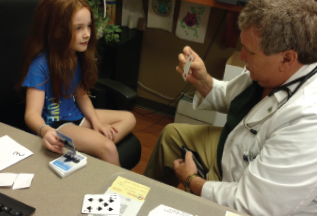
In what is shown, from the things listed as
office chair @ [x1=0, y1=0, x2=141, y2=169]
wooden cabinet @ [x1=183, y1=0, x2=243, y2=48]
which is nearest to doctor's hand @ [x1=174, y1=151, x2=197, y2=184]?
office chair @ [x1=0, y1=0, x2=141, y2=169]

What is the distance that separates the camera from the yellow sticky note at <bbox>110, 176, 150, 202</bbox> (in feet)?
2.51

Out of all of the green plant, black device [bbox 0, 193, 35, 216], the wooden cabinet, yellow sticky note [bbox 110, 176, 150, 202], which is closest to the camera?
black device [bbox 0, 193, 35, 216]

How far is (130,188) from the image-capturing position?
30.8 inches

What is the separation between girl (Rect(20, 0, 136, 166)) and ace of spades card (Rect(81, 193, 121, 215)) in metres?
0.41

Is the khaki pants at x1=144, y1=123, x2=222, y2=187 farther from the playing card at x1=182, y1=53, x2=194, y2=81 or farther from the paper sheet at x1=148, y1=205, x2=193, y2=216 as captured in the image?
the paper sheet at x1=148, y1=205, x2=193, y2=216

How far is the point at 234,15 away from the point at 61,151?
152 centimetres

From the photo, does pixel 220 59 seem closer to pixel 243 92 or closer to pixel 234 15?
pixel 234 15

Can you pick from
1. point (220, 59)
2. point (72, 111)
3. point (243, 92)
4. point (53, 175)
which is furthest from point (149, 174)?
point (220, 59)

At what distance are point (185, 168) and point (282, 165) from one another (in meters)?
0.46

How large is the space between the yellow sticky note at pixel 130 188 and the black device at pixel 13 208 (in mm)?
220

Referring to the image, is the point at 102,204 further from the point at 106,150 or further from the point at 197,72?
the point at 197,72

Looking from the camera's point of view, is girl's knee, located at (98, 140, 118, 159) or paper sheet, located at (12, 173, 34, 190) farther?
girl's knee, located at (98, 140, 118, 159)

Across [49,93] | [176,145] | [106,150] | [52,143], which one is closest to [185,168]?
[176,145]

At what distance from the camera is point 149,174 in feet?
4.95
